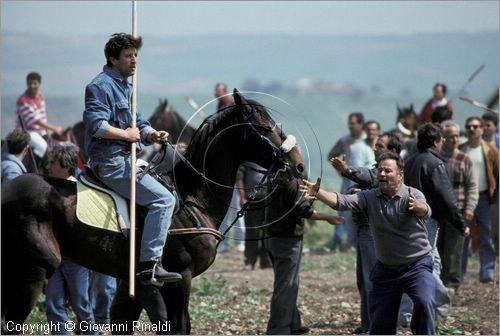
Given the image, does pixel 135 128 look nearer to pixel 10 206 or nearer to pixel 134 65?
pixel 134 65

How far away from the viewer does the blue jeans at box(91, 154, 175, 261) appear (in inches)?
402

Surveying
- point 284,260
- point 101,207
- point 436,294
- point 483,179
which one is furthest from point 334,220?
point 483,179

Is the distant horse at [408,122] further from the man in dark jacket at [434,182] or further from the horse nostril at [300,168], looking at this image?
the horse nostril at [300,168]

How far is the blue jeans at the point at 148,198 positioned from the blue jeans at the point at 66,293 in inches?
61.0

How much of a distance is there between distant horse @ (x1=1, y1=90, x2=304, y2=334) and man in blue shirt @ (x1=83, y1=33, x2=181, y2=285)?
217mm

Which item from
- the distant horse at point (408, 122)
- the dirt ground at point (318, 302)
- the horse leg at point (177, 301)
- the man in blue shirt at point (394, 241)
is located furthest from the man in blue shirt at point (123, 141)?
the distant horse at point (408, 122)

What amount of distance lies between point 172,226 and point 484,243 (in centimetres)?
822

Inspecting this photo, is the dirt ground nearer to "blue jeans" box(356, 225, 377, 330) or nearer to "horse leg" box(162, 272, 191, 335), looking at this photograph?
"blue jeans" box(356, 225, 377, 330)

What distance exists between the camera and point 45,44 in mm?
34469

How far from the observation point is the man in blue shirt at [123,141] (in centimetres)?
1020

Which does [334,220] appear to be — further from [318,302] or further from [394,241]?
[318,302]

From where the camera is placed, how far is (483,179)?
17750 mm

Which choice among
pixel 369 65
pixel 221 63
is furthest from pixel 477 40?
pixel 221 63

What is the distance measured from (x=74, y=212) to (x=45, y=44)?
25.0 meters
